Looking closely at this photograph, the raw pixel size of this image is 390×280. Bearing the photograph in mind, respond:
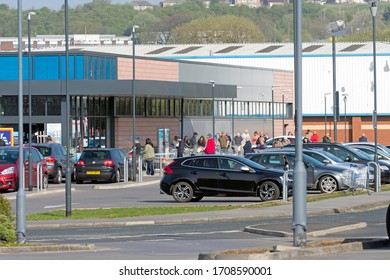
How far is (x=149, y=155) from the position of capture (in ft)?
193

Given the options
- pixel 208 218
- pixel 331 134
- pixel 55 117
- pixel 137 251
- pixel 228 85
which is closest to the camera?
pixel 137 251

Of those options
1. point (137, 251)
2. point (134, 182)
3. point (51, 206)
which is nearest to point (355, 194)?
point (51, 206)

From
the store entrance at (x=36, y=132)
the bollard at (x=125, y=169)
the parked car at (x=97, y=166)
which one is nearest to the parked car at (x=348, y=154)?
the bollard at (x=125, y=169)

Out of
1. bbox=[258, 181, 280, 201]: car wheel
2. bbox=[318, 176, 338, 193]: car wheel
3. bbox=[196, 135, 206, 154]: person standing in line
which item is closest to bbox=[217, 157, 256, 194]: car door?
bbox=[258, 181, 280, 201]: car wheel

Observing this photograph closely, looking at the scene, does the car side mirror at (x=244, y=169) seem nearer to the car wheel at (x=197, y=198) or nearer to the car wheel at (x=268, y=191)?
the car wheel at (x=268, y=191)

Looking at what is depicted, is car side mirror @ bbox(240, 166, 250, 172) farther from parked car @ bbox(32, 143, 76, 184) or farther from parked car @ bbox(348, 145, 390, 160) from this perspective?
parked car @ bbox(32, 143, 76, 184)

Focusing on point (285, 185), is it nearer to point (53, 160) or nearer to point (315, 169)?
point (315, 169)

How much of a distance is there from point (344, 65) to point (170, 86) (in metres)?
33.1

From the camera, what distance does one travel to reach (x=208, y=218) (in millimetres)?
30891

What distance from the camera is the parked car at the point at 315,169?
133ft

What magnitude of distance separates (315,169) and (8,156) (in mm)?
11562

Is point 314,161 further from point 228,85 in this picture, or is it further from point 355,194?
point 228,85

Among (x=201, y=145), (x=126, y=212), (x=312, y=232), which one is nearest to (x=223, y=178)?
(x=126, y=212)

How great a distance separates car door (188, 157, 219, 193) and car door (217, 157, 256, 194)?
170mm
